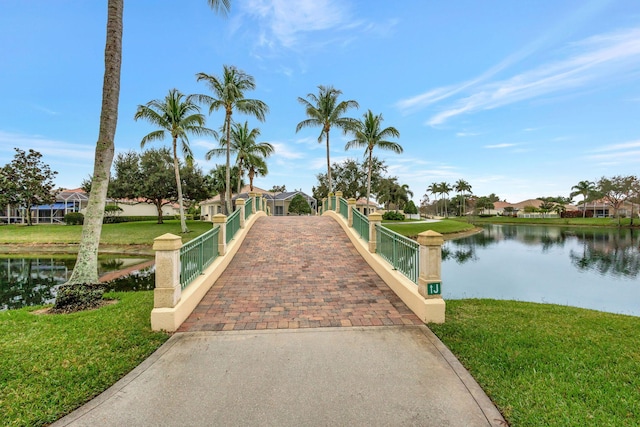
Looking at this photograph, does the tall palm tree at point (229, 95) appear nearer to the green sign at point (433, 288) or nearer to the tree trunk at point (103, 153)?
the tree trunk at point (103, 153)

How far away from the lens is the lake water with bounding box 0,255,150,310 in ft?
28.0

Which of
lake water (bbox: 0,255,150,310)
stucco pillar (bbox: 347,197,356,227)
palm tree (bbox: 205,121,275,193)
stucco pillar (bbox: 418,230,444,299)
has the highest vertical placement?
palm tree (bbox: 205,121,275,193)

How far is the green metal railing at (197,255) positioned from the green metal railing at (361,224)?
4.52 metres

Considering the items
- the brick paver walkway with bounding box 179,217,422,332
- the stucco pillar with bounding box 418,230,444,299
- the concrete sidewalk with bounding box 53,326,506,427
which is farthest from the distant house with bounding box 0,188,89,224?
the stucco pillar with bounding box 418,230,444,299

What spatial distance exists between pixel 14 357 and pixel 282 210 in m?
34.3

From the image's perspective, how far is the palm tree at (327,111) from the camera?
22.9 meters

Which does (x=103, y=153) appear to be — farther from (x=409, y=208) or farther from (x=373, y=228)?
(x=409, y=208)

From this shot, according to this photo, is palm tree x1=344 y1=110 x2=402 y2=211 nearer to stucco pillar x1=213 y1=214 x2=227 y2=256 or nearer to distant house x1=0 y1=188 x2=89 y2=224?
stucco pillar x1=213 y1=214 x2=227 y2=256

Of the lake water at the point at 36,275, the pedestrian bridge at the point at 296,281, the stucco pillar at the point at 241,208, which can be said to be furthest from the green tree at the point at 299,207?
the pedestrian bridge at the point at 296,281

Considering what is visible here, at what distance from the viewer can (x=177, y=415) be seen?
2791 mm

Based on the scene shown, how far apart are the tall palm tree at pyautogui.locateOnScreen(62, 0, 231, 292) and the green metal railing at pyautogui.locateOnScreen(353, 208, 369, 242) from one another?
22.5 ft

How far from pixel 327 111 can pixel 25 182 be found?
3208 cm

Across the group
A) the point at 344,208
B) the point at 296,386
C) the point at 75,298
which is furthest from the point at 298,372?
the point at 344,208

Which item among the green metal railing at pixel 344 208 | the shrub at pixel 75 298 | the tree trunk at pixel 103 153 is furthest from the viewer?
the green metal railing at pixel 344 208
